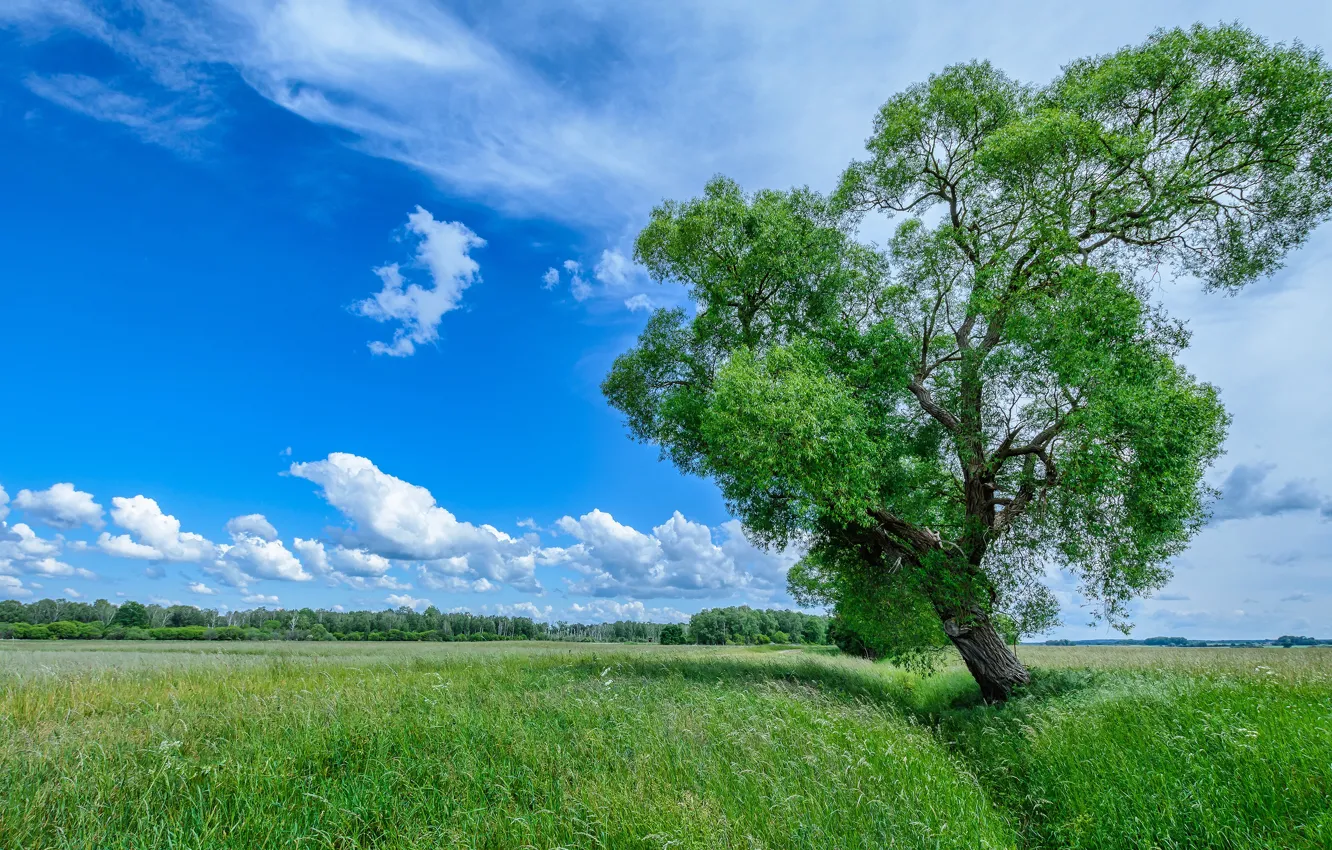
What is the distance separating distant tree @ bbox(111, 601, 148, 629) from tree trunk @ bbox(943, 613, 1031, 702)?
367 ft

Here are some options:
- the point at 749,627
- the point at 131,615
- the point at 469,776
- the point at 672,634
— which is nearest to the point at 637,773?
the point at 469,776

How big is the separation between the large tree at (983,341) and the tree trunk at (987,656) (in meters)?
0.06

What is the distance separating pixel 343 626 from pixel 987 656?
114811mm

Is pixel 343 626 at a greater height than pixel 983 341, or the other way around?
pixel 983 341

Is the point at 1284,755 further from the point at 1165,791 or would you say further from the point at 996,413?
the point at 996,413

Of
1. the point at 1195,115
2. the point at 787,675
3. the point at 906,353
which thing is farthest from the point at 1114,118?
the point at 787,675

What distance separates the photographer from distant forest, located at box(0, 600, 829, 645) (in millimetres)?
75750

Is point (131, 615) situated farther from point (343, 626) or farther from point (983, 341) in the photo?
point (983, 341)

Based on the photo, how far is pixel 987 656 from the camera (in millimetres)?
14633

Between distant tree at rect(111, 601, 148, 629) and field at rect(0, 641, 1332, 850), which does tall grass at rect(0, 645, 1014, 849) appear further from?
distant tree at rect(111, 601, 148, 629)

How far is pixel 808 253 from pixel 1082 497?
912cm

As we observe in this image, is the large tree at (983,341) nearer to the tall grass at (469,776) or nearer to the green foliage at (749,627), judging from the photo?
the tall grass at (469,776)

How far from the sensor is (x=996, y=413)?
14992mm

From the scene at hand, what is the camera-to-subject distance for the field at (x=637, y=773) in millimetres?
4984
